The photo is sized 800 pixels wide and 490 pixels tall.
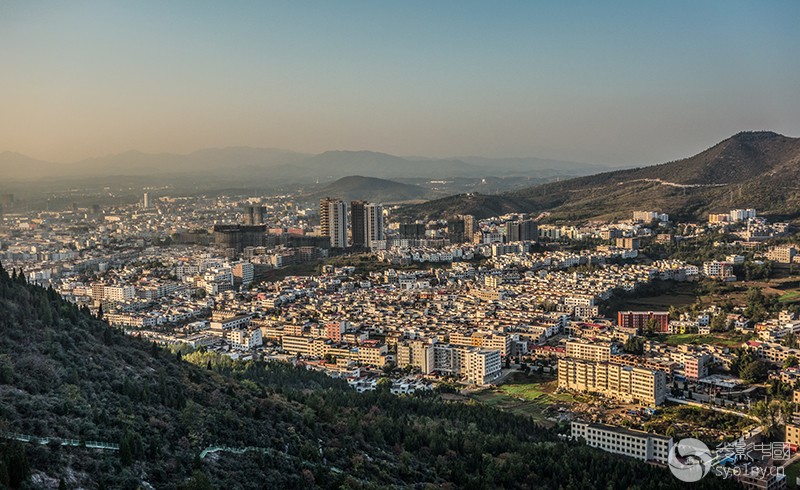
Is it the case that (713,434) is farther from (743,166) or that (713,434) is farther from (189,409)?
(743,166)

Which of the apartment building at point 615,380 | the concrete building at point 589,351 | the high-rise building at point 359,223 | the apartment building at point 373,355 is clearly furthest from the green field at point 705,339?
the high-rise building at point 359,223

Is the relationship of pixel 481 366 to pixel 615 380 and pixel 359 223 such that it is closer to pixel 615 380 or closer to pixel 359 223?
pixel 615 380

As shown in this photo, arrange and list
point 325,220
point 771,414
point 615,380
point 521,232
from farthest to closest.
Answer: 1. point 325,220
2. point 521,232
3. point 615,380
4. point 771,414

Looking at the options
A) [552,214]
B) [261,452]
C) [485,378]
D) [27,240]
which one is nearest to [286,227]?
[552,214]

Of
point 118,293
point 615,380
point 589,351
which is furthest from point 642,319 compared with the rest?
point 118,293

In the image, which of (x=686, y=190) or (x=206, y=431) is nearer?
(x=206, y=431)

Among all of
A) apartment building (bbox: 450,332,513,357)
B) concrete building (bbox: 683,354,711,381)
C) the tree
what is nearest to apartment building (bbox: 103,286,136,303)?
apartment building (bbox: 450,332,513,357)

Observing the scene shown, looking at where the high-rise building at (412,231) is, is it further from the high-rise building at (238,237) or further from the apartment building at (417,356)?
the apartment building at (417,356)
